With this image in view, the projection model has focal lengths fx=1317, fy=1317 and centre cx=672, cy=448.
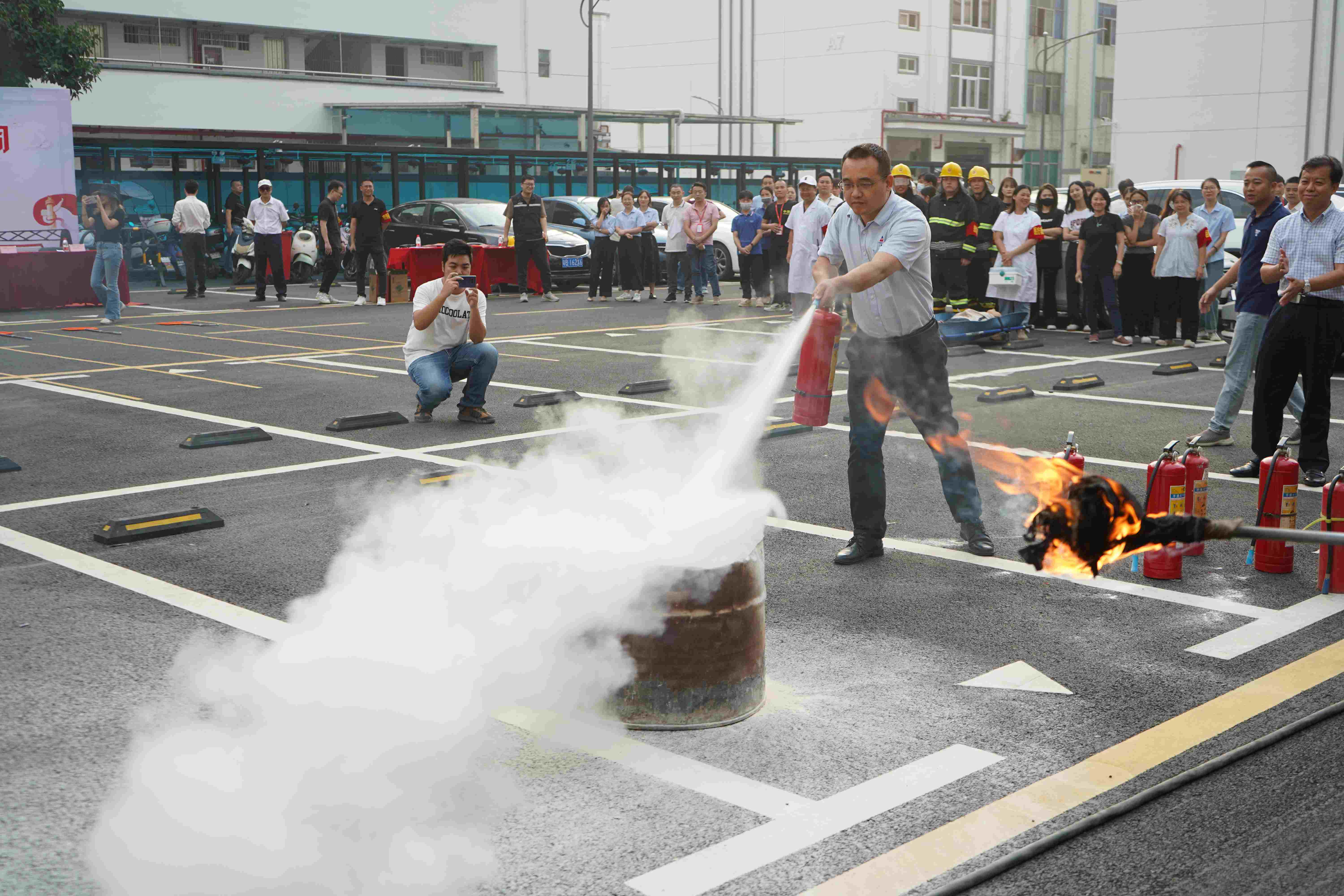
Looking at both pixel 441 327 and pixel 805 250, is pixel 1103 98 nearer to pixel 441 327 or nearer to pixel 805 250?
pixel 805 250

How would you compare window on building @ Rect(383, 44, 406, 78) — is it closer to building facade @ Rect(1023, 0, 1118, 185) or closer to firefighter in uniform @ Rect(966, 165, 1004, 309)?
building facade @ Rect(1023, 0, 1118, 185)

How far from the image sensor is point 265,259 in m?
22.7

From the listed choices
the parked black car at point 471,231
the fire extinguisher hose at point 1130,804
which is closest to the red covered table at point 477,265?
the parked black car at point 471,231

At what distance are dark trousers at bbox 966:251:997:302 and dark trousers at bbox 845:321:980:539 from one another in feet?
32.3

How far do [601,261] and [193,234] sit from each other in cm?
723

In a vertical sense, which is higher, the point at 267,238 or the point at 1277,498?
the point at 267,238

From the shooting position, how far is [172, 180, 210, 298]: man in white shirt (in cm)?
2272

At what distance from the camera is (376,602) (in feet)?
16.3

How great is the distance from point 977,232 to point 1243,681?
11.7 m

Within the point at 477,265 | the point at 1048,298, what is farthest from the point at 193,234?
the point at 1048,298

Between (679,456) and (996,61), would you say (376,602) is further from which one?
(996,61)

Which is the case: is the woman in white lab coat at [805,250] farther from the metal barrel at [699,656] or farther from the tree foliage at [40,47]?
the tree foliage at [40,47]

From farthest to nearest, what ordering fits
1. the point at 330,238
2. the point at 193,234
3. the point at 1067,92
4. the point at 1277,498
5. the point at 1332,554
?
the point at 1067,92 < the point at 193,234 < the point at 330,238 < the point at 1277,498 < the point at 1332,554

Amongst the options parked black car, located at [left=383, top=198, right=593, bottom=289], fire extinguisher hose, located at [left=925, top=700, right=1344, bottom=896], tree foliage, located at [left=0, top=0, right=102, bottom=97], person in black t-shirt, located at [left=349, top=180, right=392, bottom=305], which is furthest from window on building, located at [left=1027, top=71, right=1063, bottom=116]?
fire extinguisher hose, located at [left=925, top=700, right=1344, bottom=896]
